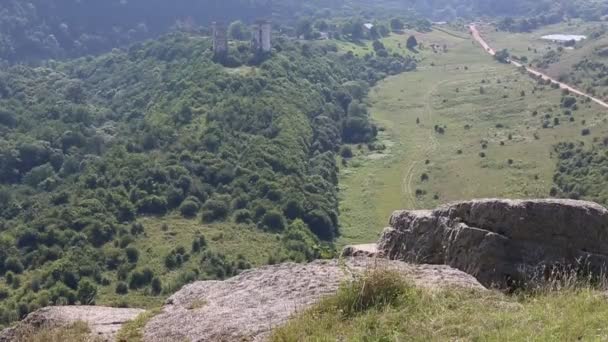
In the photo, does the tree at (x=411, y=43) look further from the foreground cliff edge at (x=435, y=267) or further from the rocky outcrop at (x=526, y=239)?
the rocky outcrop at (x=526, y=239)

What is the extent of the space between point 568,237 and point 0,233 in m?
45.6

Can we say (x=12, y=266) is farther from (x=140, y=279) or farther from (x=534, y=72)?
(x=534, y=72)

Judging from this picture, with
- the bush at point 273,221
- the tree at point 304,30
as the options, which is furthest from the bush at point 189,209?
the tree at point 304,30

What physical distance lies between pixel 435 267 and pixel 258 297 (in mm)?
2885

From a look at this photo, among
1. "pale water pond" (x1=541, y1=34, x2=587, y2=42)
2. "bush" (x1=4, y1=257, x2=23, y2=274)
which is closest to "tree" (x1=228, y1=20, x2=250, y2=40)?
"pale water pond" (x1=541, y1=34, x2=587, y2=42)

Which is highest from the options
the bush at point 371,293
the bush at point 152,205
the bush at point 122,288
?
the bush at point 371,293

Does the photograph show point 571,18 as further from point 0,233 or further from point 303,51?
point 0,233

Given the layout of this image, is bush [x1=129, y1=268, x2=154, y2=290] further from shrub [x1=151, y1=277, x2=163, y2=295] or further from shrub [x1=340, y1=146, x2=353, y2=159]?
shrub [x1=340, y1=146, x2=353, y2=159]

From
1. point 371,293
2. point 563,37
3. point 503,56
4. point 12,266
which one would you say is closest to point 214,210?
point 12,266

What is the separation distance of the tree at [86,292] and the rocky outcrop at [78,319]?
27.1 m

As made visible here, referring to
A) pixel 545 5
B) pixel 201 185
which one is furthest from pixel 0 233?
pixel 545 5

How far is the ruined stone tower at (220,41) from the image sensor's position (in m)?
94.2

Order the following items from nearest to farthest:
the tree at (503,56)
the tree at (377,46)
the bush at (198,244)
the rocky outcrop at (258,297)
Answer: the rocky outcrop at (258,297) < the bush at (198,244) < the tree at (503,56) < the tree at (377,46)

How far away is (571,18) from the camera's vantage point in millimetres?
171375
